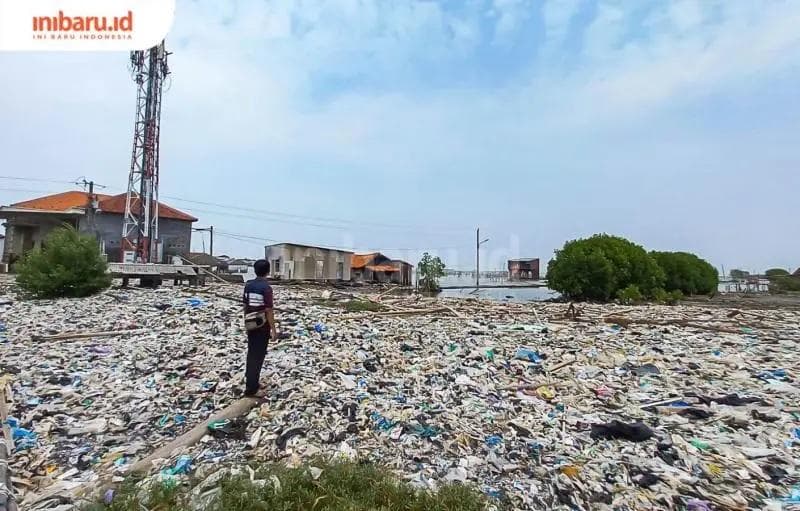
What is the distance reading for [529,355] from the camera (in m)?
6.46

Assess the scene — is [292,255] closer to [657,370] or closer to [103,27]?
[103,27]

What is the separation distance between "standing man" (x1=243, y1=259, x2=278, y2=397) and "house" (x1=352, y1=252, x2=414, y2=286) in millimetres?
29516

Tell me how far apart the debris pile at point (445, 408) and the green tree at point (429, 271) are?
774 inches

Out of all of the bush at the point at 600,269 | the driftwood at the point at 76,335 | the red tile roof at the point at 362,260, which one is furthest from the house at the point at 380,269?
the driftwood at the point at 76,335

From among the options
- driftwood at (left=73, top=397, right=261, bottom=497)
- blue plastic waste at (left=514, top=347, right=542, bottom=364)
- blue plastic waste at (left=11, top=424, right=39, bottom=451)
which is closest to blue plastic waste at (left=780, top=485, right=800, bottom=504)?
blue plastic waste at (left=514, top=347, right=542, bottom=364)

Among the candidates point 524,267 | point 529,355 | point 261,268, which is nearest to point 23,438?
point 261,268

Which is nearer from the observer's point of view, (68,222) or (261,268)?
(261,268)

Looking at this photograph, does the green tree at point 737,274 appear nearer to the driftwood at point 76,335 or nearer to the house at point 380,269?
the house at point 380,269

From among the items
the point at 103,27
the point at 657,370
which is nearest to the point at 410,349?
the point at 657,370

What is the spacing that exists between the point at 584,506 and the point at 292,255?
998 inches

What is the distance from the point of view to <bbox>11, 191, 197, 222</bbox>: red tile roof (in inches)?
951

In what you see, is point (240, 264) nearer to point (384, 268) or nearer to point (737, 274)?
point (384, 268)

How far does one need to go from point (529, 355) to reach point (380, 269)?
2963 cm

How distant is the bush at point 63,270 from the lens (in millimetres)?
12141
